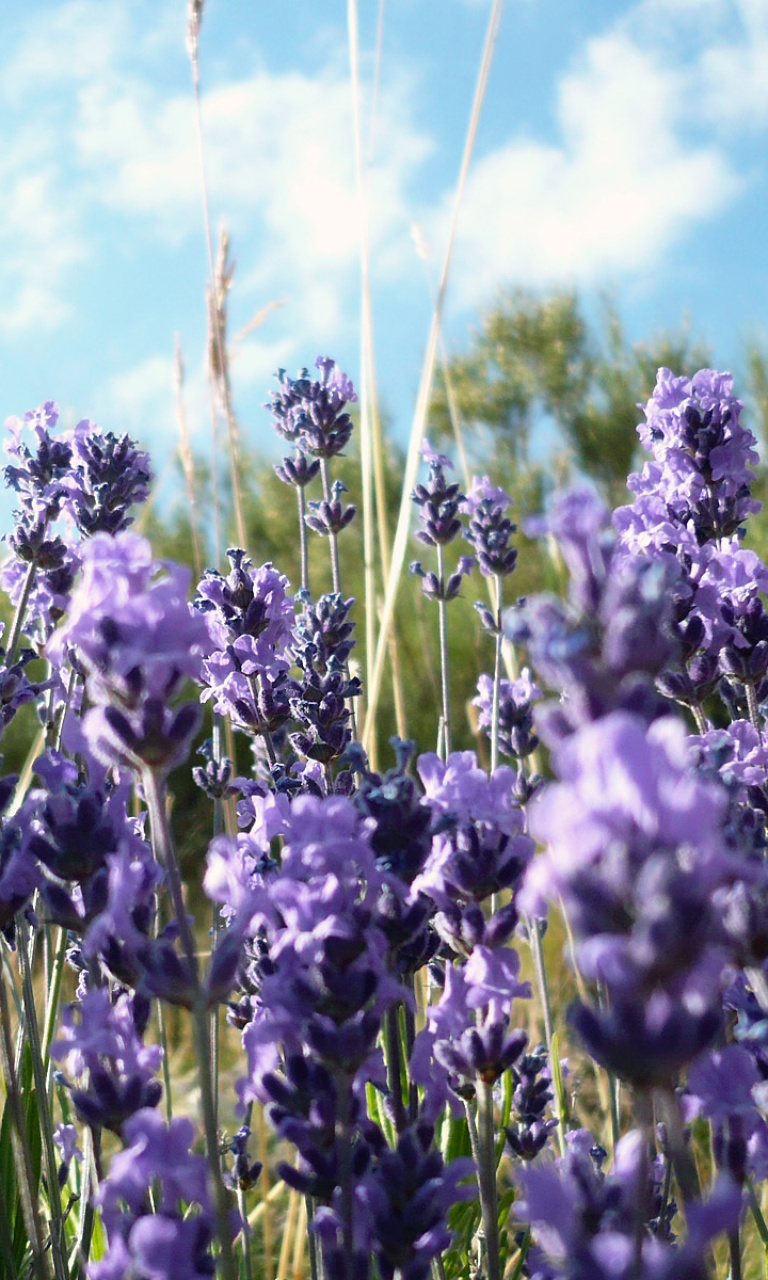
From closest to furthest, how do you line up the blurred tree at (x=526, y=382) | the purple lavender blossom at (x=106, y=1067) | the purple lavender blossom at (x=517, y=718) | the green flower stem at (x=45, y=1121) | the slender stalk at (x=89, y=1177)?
1. the purple lavender blossom at (x=106, y=1067)
2. the slender stalk at (x=89, y=1177)
3. the green flower stem at (x=45, y=1121)
4. the purple lavender blossom at (x=517, y=718)
5. the blurred tree at (x=526, y=382)

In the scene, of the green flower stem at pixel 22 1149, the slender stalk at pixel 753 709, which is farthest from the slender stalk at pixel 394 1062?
the slender stalk at pixel 753 709

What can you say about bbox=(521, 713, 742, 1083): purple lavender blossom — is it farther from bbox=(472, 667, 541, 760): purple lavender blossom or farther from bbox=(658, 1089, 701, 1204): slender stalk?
bbox=(472, 667, 541, 760): purple lavender blossom

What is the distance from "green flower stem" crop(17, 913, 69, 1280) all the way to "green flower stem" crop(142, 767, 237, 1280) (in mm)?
430

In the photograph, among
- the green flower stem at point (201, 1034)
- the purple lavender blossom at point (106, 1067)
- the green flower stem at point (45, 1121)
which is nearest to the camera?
the green flower stem at point (201, 1034)

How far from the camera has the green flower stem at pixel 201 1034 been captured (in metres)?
0.66

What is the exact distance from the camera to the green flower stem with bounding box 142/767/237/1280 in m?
0.66

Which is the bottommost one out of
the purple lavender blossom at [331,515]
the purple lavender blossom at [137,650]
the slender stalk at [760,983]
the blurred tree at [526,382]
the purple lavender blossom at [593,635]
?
the slender stalk at [760,983]

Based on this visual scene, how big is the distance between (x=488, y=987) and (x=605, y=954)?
0.37 m

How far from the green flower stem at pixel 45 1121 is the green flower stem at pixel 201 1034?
1.41 feet

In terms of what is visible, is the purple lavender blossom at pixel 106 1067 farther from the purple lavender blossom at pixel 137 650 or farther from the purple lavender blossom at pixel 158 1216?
the purple lavender blossom at pixel 137 650

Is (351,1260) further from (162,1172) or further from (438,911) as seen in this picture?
(438,911)

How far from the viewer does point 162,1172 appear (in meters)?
0.70

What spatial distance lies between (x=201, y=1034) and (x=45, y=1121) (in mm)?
621

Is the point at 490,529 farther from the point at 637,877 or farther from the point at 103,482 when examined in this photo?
the point at 637,877
